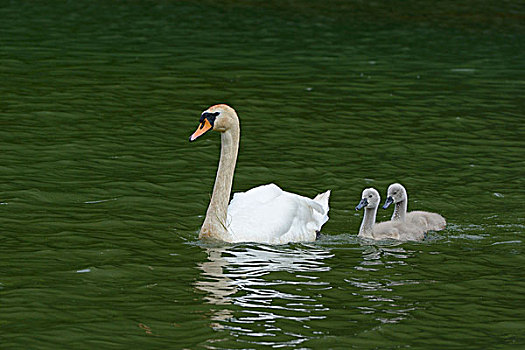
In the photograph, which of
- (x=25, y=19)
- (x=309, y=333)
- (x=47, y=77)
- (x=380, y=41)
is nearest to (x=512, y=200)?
(x=309, y=333)

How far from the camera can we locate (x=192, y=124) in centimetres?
1861

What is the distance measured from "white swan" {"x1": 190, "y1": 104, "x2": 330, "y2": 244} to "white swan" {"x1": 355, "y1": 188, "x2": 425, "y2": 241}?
584mm

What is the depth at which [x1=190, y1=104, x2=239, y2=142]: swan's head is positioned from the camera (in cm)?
1248

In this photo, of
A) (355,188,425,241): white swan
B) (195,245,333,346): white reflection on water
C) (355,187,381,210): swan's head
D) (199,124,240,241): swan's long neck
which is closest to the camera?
(195,245,333,346): white reflection on water

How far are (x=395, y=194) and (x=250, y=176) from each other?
9.99 ft

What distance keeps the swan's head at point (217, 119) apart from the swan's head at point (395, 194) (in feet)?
7.09

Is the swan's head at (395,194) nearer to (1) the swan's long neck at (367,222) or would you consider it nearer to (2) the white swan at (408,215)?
(2) the white swan at (408,215)

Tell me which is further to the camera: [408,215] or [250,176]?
[250,176]

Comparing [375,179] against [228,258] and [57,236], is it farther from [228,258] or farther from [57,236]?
[57,236]

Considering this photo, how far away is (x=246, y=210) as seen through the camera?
1268 centimetres

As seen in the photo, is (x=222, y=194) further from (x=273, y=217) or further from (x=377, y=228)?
(x=377, y=228)

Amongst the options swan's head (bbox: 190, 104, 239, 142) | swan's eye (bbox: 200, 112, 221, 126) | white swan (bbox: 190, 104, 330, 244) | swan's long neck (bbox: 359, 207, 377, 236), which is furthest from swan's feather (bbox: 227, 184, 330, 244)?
swan's eye (bbox: 200, 112, 221, 126)

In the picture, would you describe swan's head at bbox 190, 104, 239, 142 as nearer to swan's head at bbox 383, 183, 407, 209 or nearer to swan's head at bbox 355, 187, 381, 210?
swan's head at bbox 355, 187, 381, 210

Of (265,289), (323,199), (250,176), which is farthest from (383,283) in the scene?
(250,176)
